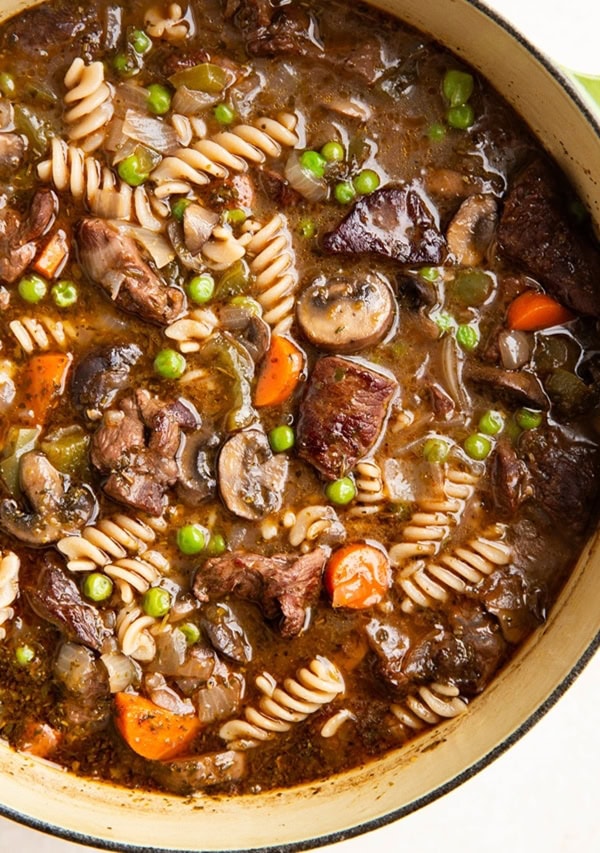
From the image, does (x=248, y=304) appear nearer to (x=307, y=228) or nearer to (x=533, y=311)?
(x=307, y=228)

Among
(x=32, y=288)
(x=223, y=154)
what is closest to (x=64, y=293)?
(x=32, y=288)

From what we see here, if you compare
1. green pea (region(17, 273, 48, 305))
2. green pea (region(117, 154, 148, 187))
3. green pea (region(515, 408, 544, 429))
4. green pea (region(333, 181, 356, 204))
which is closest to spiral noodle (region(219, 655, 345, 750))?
green pea (region(515, 408, 544, 429))

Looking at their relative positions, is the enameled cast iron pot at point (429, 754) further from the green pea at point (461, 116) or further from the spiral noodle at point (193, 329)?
the spiral noodle at point (193, 329)

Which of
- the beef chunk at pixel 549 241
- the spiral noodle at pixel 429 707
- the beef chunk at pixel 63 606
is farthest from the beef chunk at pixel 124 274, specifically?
the spiral noodle at pixel 429 707

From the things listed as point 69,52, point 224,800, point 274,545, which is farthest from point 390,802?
point 69,52

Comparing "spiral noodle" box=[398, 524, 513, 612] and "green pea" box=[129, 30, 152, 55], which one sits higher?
"green pea" box=[129, 30, 152, 55]

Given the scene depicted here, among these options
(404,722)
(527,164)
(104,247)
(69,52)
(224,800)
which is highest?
(527,164)

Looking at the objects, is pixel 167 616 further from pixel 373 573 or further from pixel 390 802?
pixel 390 802

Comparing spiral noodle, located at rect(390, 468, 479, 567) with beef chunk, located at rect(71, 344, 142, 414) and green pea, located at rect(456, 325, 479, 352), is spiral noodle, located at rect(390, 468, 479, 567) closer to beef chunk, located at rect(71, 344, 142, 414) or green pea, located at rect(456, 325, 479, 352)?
green pea, located at rect(456, 325, 479, 352)
